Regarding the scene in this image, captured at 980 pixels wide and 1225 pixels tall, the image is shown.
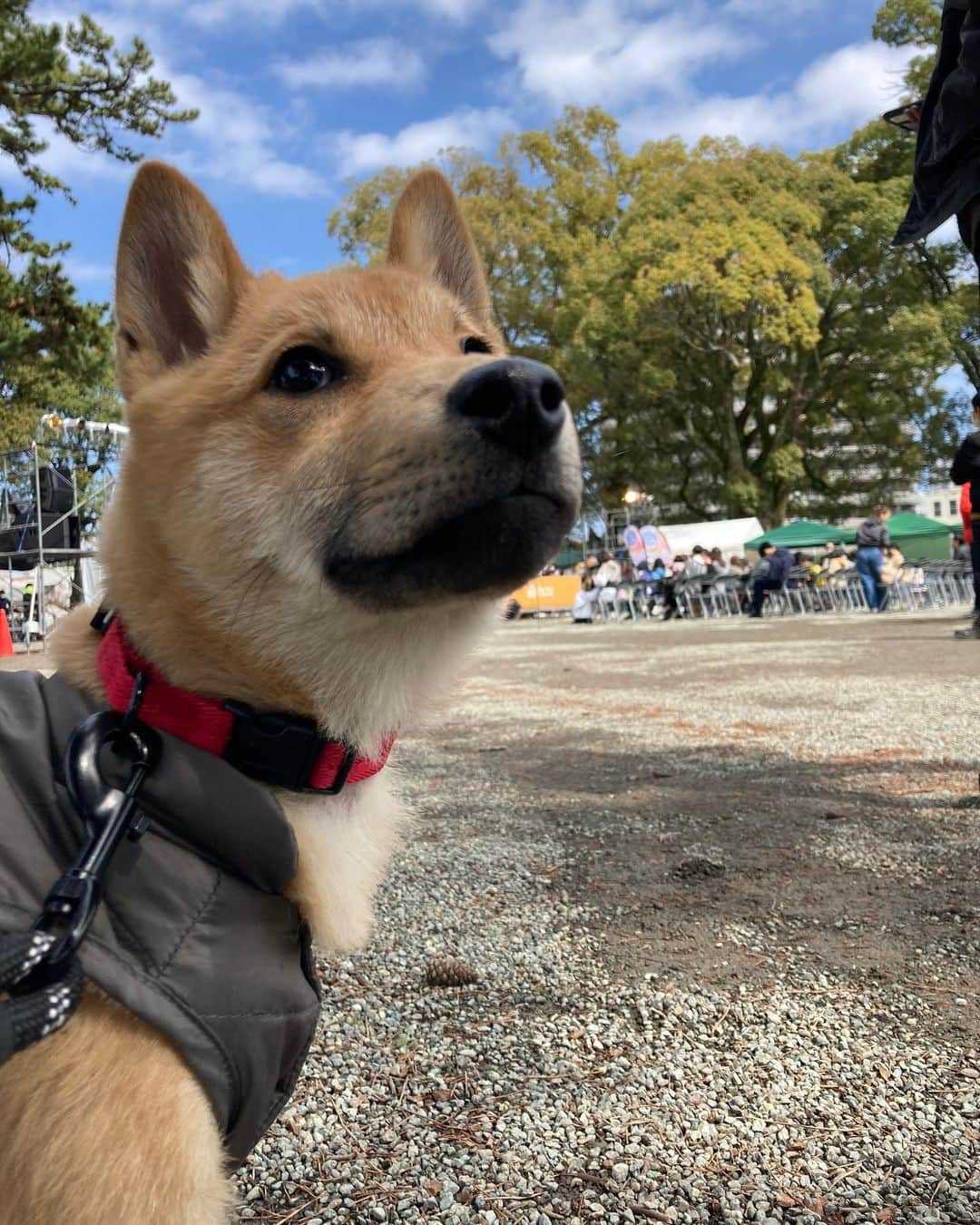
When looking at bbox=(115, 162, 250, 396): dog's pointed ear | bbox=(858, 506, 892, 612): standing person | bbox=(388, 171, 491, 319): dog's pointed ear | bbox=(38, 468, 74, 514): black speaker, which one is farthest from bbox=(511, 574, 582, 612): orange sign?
bbox=(115, 162, 250, 396): dog's pointed ear

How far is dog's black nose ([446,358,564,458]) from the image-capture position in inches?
55.5

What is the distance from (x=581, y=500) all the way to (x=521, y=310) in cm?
3456

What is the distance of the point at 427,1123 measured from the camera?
2.01 meters

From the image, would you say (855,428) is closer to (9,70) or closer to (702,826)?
(9,70)

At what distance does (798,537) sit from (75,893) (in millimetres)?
28834

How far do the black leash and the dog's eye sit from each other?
673 millimetres

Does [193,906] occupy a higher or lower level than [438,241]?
lower

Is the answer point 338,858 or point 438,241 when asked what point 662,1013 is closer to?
point 338,858

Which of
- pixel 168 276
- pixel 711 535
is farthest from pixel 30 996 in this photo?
pixel 711 535

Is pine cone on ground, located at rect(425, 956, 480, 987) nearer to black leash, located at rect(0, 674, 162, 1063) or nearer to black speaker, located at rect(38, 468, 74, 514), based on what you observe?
black leash, located at rect(0, 674, 162, 1063)

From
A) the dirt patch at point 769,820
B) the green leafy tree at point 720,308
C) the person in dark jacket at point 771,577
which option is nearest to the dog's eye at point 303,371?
the dirt patch at point 769,820

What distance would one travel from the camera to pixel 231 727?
1403mm

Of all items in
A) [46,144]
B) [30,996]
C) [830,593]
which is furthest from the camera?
[830,593]

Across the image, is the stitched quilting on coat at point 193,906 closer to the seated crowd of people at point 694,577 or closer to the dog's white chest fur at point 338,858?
the dog's white chest fur at point 338,858
